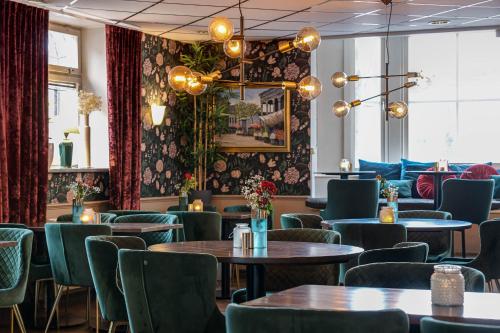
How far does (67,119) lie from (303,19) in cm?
300

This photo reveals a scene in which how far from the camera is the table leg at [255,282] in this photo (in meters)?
4.85

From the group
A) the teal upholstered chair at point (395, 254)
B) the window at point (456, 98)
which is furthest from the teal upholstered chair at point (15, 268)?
the window at point (456, 98)

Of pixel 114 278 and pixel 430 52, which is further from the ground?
pixel 430 52

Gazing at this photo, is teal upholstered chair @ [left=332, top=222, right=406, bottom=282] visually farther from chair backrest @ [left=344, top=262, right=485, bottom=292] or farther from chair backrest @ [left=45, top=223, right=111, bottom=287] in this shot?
chair backrest @ [left=344, top=262, right=485, bottom=292]

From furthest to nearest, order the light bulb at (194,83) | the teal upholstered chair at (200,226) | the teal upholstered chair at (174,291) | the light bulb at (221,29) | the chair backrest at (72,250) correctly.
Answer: the teal upholstered chair at (200,226) < the light bulb at (194,83) < the chair backrest at (72,250) < the light bulb at (221,29) < the teal upholstered chair at (174,291)

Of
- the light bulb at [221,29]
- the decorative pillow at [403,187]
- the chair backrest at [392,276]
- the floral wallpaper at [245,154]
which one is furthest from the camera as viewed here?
the decorative pillow at [403,187]

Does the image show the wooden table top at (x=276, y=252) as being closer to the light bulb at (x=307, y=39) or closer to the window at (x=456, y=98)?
the light bulb at (x=307, y=39)

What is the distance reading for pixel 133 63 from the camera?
10.3m

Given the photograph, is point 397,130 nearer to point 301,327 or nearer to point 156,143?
point 156,143

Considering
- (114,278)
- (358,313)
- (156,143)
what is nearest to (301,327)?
(358,313)

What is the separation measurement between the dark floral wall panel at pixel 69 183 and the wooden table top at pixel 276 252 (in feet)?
13.5

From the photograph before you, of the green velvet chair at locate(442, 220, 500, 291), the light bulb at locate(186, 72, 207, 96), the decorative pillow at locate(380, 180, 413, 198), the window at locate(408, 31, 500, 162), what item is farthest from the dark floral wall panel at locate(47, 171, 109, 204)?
the window at locate(408, 31, 500, 162)

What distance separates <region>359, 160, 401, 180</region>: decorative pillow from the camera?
42.2ft

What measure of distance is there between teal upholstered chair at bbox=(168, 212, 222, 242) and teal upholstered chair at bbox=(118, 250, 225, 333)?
11.9ft
